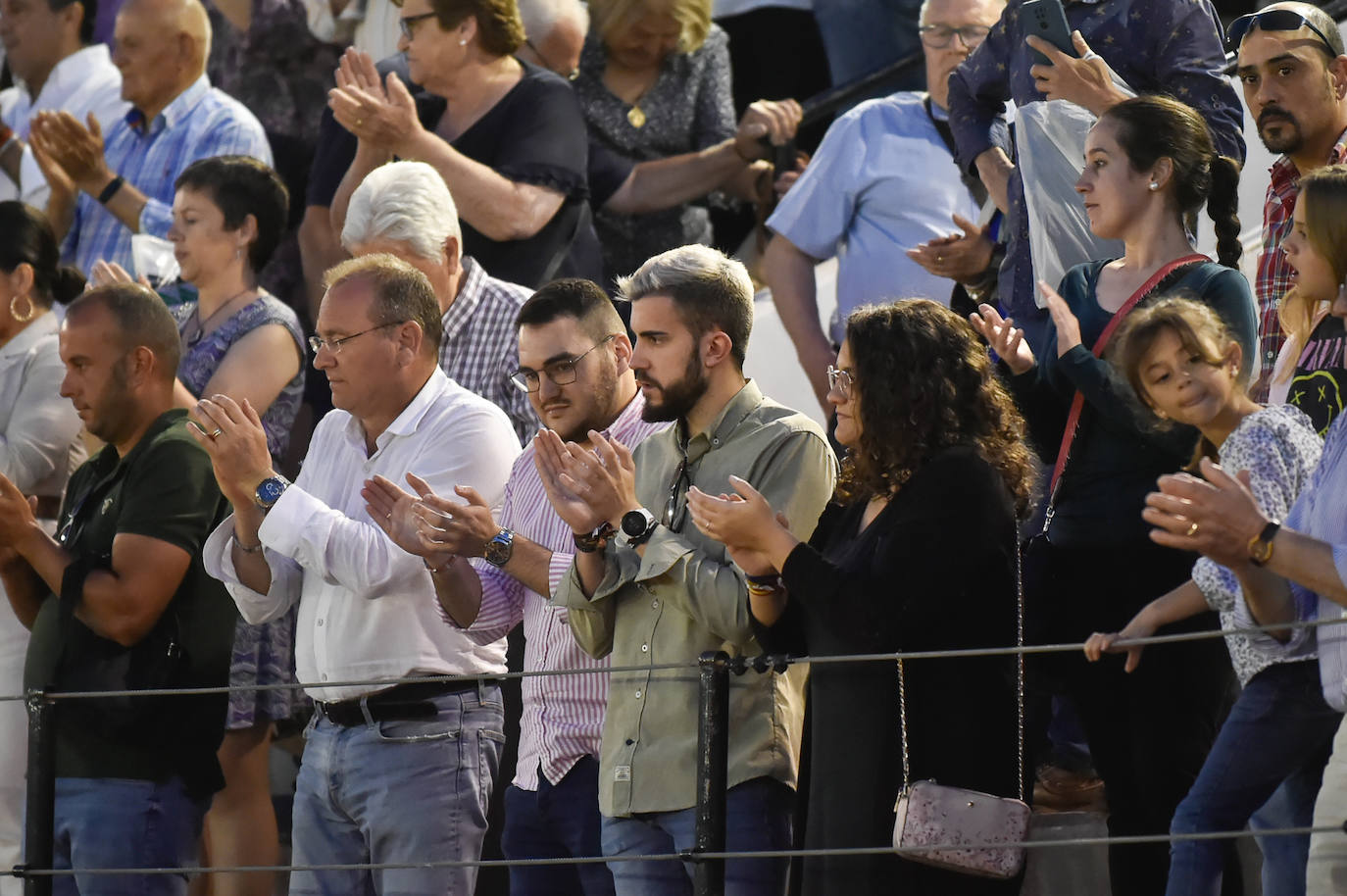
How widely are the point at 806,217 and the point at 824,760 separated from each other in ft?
8.38

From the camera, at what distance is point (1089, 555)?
4.25 metres

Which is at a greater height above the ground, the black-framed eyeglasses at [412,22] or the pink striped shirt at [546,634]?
the black-framed eyeglasses at [412,22]

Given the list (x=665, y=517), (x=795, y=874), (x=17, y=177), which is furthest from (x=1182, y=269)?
(x=17, y=177)

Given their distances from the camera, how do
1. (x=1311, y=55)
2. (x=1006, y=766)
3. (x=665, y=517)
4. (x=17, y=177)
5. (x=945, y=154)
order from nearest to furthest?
(x=1006, y=766), (x=665, y=517), (x=1311, y=55), (x=945, y=154), (x=17, y=177)

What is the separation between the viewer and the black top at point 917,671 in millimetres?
3688

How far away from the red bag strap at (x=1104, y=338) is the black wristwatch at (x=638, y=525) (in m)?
0.88

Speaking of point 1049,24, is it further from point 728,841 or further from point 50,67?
point 50,67

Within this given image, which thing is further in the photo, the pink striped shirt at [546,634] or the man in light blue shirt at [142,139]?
the man in light blue shirt at [142,139]

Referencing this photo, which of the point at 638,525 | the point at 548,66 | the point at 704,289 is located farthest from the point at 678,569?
the point at 548,66

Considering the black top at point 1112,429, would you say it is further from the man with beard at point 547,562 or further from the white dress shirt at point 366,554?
the white dress shirt at point 366,554

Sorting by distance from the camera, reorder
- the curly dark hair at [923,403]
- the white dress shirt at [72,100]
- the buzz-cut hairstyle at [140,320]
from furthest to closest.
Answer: the white dress shirt at [72,100]
the buzz-cut hairstyle at [140,320]
the curly dark hair at [923,403]

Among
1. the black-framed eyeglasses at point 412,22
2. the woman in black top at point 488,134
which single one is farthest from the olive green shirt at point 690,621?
the black-framed eyeglasses at point 412,22

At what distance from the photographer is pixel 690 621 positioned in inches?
160

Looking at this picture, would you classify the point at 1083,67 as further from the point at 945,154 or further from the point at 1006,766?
the point at 1006,766
